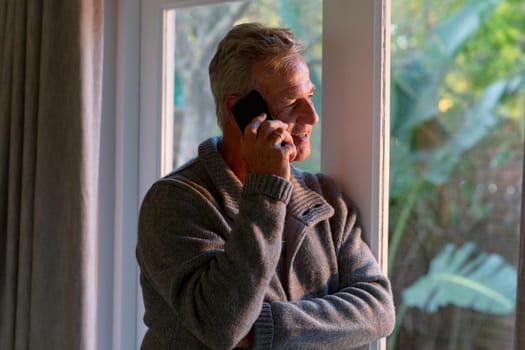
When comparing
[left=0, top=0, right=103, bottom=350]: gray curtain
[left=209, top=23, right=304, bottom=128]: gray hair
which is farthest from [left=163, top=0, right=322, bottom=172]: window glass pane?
[left=209, top=23, right=304, bottom=128]: gray hair

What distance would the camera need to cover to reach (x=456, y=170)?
153 centimetres

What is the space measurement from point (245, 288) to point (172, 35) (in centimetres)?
108

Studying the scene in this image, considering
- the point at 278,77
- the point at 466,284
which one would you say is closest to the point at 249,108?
the point at 278,77

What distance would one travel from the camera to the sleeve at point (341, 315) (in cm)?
131

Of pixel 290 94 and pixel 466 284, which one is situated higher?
pixel 290 94

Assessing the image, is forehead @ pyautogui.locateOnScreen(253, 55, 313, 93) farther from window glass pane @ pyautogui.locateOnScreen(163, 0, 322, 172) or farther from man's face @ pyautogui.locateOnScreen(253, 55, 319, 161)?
window glass pane @ pyautogui.locateOnScreen(163, 0, 322, 172)

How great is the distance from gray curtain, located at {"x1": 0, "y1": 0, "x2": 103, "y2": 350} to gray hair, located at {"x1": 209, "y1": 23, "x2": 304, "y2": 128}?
2.00 ft

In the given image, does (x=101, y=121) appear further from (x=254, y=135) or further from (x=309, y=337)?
(x=309, y=337)

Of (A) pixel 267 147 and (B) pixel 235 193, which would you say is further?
(B) pixel 235 193

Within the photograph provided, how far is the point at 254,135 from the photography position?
134cm

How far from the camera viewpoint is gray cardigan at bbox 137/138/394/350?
1.25m

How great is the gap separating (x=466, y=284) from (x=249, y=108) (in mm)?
649

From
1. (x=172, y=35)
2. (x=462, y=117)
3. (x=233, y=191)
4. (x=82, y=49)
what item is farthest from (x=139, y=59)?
(x=462, y=117)

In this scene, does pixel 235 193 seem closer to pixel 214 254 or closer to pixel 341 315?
pixel 214 254
